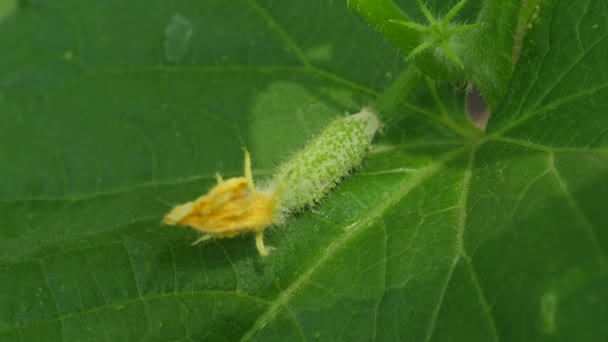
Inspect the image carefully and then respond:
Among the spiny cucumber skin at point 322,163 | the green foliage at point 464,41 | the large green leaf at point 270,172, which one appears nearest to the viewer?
the large green leaf at point 270,172

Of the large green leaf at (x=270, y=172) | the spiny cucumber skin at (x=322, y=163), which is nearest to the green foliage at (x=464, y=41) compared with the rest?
the large green leaf at (x=270, y=172)

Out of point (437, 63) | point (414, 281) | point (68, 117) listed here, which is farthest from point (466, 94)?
point (68, 117)

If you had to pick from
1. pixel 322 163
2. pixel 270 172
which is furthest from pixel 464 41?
pixel 270 172

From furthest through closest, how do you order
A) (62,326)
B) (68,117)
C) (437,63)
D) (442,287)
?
(68,117), (437,63), (62,326), (442,287)

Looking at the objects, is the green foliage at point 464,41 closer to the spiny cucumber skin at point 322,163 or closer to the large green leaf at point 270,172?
the large green leaf at point 270,172

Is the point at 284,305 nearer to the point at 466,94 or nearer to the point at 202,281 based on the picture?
the point at 202,281

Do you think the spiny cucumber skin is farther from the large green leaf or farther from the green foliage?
the green foliage
